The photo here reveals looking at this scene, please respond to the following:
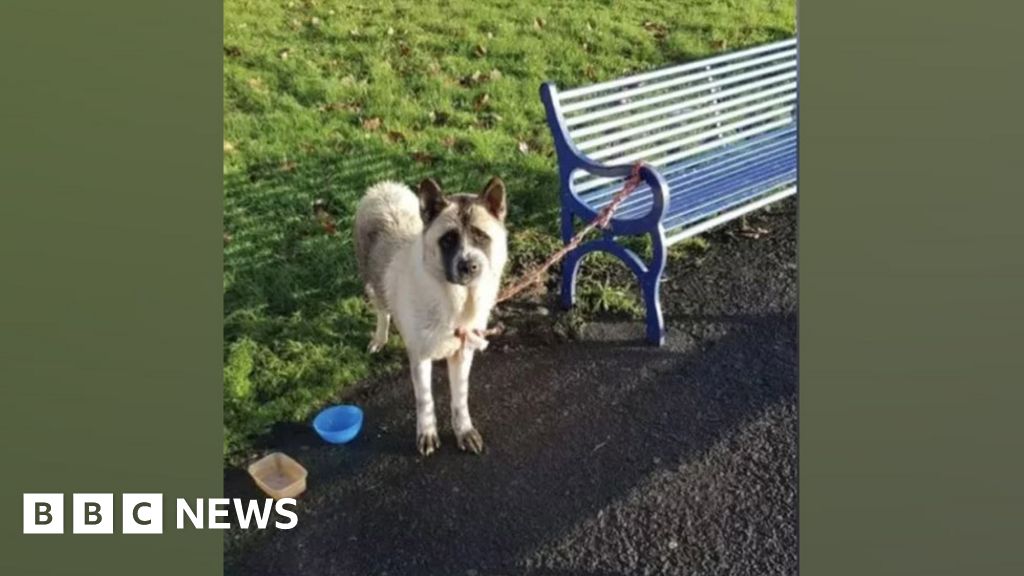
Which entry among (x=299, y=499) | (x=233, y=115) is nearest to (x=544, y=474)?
(x=299, y=499)

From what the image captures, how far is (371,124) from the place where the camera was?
730 cm

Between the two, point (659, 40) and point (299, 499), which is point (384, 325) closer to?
point (299, 499)

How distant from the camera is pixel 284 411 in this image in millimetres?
4602

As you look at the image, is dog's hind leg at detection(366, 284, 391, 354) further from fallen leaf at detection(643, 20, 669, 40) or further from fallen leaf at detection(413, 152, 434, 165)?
fallen leaf at detection(643, 20, 669, 40)

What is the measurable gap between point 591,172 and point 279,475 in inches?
87.6

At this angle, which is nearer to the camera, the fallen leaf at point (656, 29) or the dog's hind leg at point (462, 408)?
the dog's hind leg at point (462, 408)

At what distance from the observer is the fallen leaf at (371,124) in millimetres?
7266

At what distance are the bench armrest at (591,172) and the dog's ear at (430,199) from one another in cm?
132

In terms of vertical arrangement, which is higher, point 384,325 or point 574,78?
point 574,78

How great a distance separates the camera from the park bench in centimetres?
506

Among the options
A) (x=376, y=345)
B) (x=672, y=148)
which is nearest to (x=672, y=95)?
(x=672, y=148)

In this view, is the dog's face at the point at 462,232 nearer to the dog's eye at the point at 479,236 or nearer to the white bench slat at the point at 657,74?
the dog's eye at the point at 479,236

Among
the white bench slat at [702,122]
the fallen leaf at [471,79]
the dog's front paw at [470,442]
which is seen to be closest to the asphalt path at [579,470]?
the dog's front paw at [470,442]

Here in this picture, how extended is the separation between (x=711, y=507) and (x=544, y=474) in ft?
2.48
